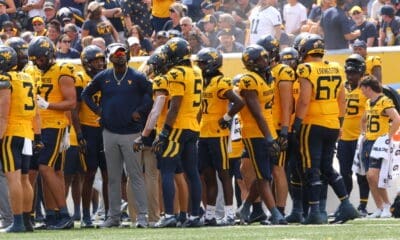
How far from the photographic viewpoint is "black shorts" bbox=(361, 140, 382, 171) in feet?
57.3

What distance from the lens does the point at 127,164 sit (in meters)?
15.8

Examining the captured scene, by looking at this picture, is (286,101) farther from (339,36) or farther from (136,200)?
(339,36)

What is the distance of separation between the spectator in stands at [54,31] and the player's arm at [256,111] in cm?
622

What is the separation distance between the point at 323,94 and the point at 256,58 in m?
0.80

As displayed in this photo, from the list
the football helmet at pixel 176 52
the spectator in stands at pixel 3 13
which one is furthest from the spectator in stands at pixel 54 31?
the football helmet at pixel 176 52

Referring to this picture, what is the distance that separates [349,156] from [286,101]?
240 centimetres

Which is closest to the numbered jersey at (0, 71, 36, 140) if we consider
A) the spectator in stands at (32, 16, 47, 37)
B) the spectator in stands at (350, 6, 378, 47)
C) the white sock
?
the white sock

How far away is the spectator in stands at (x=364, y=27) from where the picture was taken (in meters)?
20.6

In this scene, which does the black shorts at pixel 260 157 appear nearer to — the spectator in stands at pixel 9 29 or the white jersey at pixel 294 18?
the white jersey at pixel 294 18

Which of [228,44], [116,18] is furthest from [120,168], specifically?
[116,18]

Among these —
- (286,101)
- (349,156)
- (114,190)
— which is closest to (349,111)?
(349,156)

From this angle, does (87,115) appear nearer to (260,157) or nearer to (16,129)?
(16,129)

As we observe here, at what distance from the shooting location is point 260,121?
603 inches

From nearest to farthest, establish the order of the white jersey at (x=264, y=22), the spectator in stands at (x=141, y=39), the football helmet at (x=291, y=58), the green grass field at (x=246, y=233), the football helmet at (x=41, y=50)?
the green grass field at (x=246, y=233)
the football helmet at (x=41, y=50)
the football helmet at (x=291, y=58)
the white jersey at (x=264, y=22)
the spectator in stands at (x=141, y=39)
